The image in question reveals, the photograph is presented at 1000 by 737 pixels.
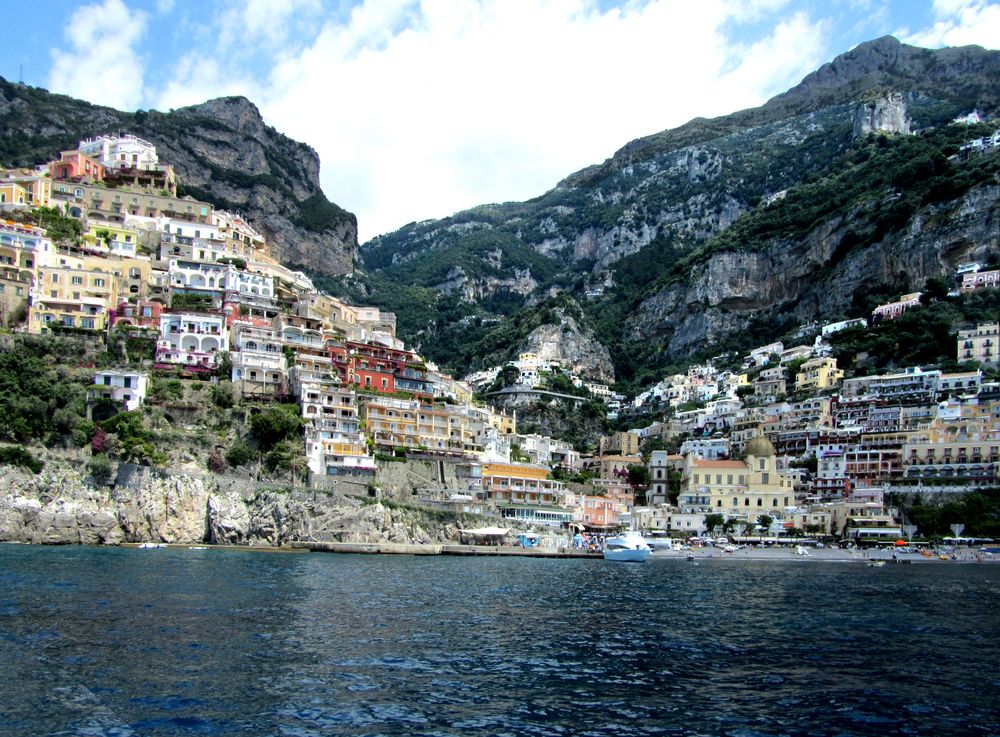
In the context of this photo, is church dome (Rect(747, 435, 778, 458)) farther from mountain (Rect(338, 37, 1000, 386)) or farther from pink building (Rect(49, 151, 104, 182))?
pink building (Rect(49, 151, 104, 182))

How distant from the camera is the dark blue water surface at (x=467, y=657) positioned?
1942cm

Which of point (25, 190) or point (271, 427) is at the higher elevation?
point (25, 190)

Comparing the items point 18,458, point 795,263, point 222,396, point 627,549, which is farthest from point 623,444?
point 18,458

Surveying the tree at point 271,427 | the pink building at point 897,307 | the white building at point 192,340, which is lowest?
the tree at point 271,427

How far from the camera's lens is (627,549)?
71688 mm

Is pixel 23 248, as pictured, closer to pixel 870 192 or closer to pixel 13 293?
pixel 13 293

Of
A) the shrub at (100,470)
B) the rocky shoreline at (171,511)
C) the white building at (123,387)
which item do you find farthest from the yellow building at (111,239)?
the rocky shoreline at (171,511)

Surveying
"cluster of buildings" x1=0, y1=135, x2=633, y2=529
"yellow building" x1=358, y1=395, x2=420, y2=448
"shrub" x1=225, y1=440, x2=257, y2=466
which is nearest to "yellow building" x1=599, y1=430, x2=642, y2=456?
"cluster of buildings" x1=0, y1=135, x2=633, y2=529

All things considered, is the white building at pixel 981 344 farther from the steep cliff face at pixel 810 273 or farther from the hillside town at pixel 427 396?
the steep cliff face at pixel 810 273

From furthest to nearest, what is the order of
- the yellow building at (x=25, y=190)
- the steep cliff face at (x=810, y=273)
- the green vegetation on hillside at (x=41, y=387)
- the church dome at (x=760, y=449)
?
1. the steep cliff face at (x=810, y=273)
2. the yellow building at (x=25, y=190)
3. the church dome at (x=760, y=449)
4. the green vegetation on hillside at (x=41, y=387)

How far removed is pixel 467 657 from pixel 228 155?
493 feet

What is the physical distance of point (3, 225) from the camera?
8244cm

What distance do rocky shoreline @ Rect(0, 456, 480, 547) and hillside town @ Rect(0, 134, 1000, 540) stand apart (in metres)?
3.31

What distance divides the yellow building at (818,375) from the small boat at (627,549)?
47.5 meters
